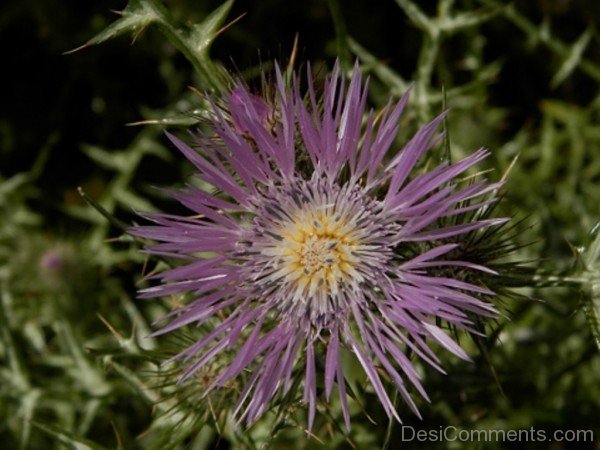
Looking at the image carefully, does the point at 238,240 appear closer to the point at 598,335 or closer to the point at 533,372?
the point at 598,335

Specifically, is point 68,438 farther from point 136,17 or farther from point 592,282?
point 592,282

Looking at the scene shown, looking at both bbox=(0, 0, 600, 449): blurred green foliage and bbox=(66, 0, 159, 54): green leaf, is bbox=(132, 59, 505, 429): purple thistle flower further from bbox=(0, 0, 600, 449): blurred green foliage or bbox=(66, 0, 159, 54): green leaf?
bbox=(0, 0, 600, 449): blurred green foliage

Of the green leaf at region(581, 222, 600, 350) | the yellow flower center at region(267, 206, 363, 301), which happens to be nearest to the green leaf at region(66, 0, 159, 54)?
the yellow flower center at region(267, 206, 363, 301)

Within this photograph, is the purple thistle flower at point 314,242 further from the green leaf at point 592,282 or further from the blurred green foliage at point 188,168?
the blurred green foliage at point 188,168

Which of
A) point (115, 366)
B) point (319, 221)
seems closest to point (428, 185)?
point (319, 221)

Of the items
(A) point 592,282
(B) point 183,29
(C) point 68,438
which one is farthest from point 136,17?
(A) point 592,282

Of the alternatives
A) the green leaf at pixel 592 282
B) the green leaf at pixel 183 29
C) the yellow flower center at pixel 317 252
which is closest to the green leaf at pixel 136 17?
the green leaf at pixel 183 29
